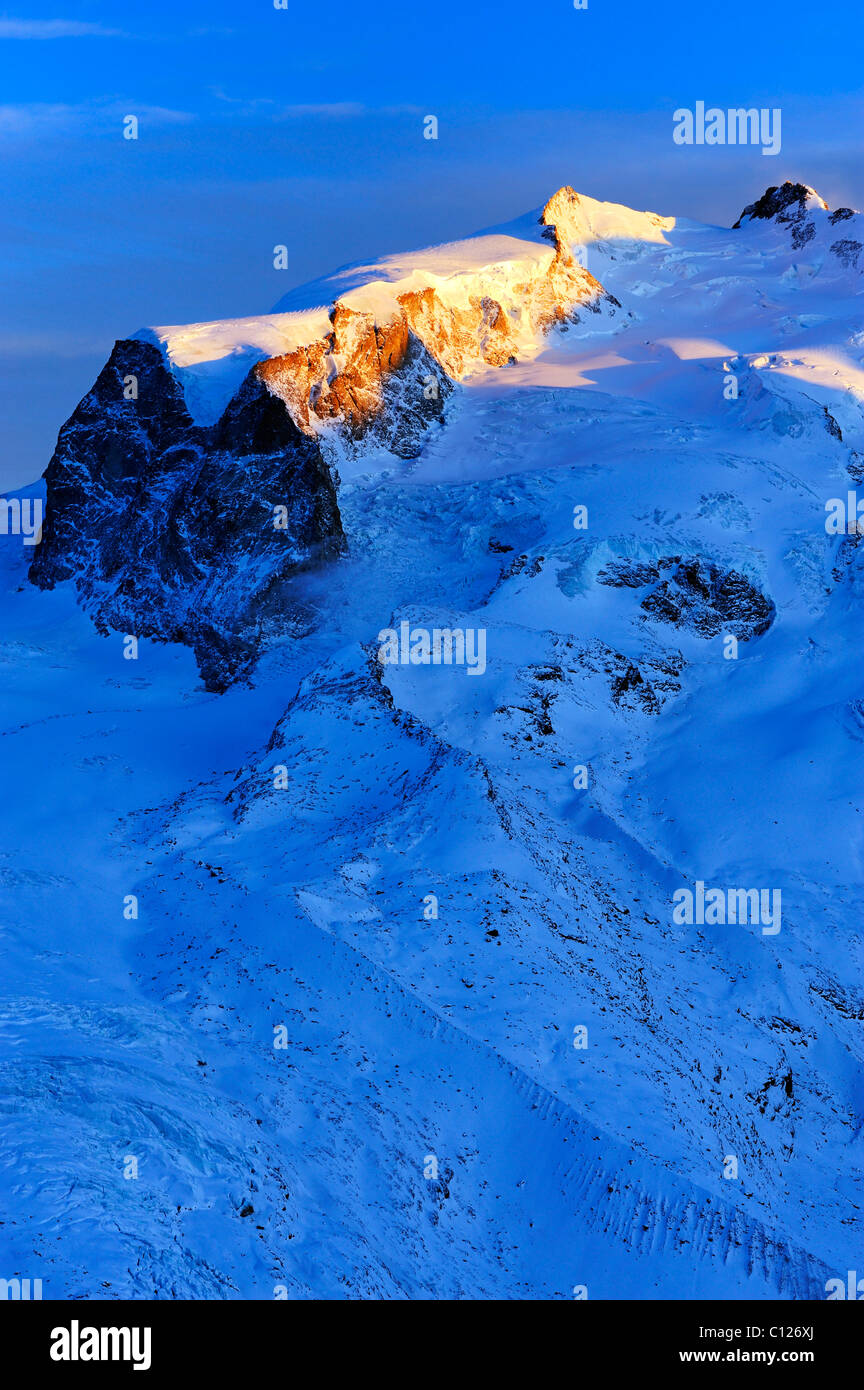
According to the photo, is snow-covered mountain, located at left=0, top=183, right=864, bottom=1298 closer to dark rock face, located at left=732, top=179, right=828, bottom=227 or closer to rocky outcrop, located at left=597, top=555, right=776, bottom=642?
rocky outcrop, located at left=597, top=555, right=776, bottom=642

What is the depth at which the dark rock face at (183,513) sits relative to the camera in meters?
58.7

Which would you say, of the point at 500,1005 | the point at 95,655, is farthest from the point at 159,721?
the point at 500,1005

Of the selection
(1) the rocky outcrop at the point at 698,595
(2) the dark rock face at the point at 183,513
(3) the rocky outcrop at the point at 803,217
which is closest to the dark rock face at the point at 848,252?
(3) the rocky outcrop at the point at 803,217

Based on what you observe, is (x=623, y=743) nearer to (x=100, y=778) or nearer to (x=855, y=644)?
(x=855, y=644)

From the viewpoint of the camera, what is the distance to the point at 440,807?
3512 centimetres

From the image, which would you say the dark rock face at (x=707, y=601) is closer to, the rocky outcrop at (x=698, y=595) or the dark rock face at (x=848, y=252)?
the rocky outcrop at (x=698, y=595)

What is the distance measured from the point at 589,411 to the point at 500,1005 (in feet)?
164

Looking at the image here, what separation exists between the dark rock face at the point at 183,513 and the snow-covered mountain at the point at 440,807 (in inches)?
9.3

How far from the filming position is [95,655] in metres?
60.1

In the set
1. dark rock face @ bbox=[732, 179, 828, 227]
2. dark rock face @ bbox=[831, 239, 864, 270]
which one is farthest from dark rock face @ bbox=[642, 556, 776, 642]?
dark rock face @ bbox=[732, 179, 828, 227]

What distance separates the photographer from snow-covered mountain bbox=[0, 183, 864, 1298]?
2230cm

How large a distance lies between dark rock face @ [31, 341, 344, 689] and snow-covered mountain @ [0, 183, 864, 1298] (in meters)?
0.24

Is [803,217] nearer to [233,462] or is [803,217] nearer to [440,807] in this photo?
[233,462]

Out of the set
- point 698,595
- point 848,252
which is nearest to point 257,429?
point 698,595
